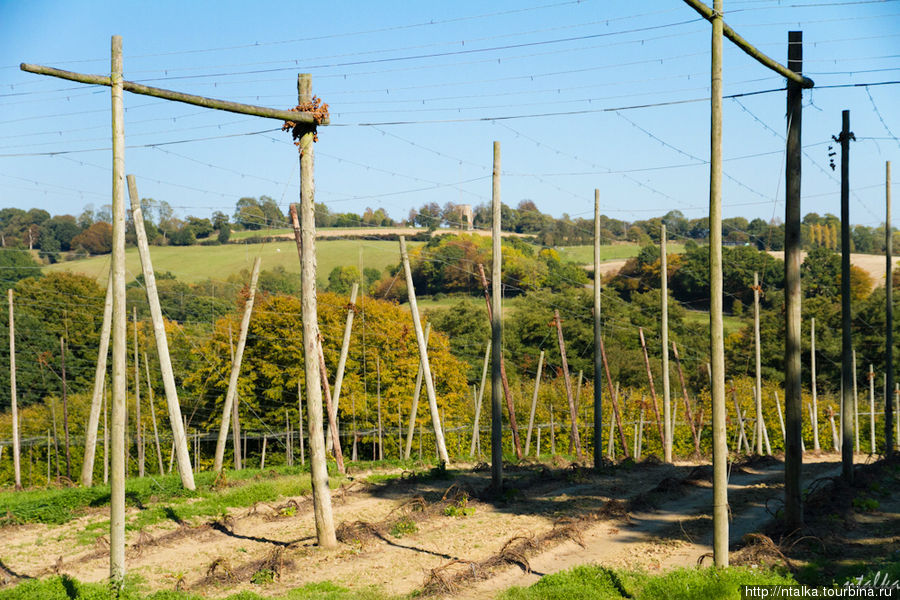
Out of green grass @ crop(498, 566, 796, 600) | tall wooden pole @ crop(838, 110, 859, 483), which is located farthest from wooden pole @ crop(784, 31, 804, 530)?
tall wooden pole @ crop(838, 110, 859, 483)

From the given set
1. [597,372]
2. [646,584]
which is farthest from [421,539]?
[597,372]

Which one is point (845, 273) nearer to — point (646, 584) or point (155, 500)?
point (646, 584)

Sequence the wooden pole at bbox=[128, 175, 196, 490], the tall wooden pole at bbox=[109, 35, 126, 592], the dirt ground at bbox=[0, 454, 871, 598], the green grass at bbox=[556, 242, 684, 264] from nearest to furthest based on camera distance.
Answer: the tall wooden pole at bbox=[109, 35, 126, 592]
the dirt ground at bbox=[0, 454, 871, 598]
the wooden pole at bbox=[128, 175, 196, 490]
the green grass at bbox=[556, 242, 684, 264]

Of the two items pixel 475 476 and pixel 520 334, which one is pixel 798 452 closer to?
A: pixel 475 476

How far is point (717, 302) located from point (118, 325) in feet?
26.1

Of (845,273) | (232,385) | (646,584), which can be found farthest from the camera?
(232,385)

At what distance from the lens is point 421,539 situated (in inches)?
579

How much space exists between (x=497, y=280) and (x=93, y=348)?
1476 inches

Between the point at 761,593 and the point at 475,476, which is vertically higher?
the point at 761,593

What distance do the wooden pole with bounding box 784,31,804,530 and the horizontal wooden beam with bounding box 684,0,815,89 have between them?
8.6 inches

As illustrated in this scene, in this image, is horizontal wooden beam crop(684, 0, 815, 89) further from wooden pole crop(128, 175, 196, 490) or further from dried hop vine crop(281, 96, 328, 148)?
wooden pole crop(128, 175, 196, 490)

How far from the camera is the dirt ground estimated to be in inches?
478

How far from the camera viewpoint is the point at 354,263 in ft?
271

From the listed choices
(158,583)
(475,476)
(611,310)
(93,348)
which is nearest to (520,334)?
(611,310)
